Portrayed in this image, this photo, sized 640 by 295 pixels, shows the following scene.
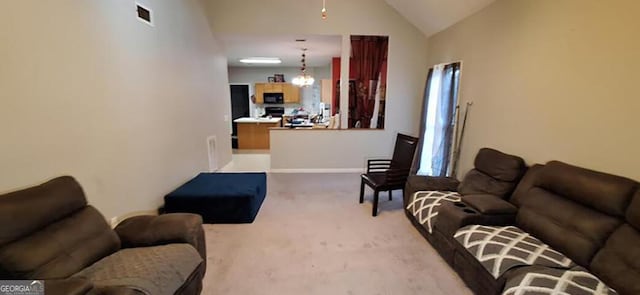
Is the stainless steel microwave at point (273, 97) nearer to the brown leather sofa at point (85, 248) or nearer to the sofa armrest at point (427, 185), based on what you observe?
the sofa armrest at point (427, 185)

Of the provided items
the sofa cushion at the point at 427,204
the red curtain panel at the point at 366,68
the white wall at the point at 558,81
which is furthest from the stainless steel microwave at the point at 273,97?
the sofa cushion at the point at 427,204

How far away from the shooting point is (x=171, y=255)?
1903mm

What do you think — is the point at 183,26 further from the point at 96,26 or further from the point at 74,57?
the point at 74,57

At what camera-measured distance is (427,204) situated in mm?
3057

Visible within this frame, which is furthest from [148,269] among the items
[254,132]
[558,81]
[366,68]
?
[254,132]

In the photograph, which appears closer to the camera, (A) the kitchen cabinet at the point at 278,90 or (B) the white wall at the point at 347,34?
(B) the white wall at the point at 347,34

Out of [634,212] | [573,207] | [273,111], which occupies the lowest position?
[573,207]

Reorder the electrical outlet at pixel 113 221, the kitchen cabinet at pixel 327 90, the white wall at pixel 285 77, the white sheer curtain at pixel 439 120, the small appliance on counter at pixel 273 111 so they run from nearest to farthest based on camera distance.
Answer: the electrical outlet at pixel 113 221 < the white sheer curtain at pixel 439 120 < the kitchen cabinet at pixel 327 90 < the white wall at pixel 285 77 < the small appliance on counter at pixel 273 111

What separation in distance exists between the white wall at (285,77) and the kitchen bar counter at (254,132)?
8.78 feet

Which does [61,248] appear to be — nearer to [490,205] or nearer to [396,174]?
[490,205]

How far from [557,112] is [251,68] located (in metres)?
9.35

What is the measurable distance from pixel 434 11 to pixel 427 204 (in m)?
3.07

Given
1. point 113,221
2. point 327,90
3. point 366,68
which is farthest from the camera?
point 327,90

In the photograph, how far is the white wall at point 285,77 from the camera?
1045 cm
